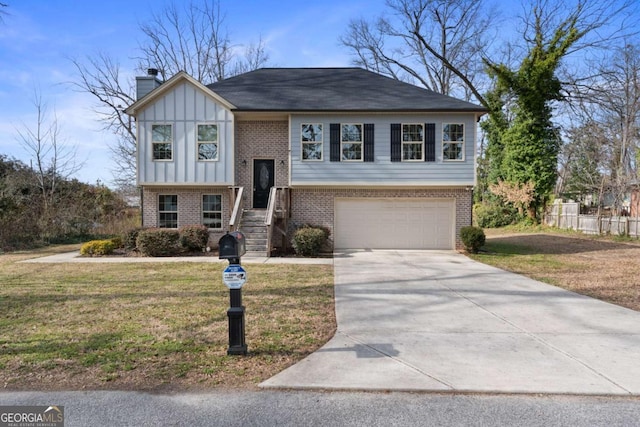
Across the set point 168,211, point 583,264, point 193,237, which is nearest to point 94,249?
point 168,211

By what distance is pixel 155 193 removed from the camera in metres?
15.3

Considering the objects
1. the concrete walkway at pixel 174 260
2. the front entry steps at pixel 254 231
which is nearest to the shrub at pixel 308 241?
the concrete walkway at pixel 174 260

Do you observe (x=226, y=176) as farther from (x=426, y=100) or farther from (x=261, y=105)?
(x=426, y=100)

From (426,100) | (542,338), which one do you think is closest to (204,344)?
(542,338)

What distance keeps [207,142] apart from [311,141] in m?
4.02

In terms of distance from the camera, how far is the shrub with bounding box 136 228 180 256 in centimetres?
1333

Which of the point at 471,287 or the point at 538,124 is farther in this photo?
the point at 538,124

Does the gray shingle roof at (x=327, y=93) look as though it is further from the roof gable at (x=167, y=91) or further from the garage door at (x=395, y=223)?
the garage door at (x=395, y=223)

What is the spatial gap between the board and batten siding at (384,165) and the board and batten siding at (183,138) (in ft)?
9.01

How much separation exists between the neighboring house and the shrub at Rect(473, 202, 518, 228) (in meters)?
14.6

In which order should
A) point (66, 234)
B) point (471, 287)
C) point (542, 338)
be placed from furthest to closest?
point (66, 234) < point (471, 287) < point (542, 338)

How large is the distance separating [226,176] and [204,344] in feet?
35.2

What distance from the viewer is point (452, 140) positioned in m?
14.4

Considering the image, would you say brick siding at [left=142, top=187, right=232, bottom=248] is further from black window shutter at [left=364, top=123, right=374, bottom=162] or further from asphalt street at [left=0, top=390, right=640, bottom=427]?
asphalt street at [left=0, top=390, right=640, bottom=427]
